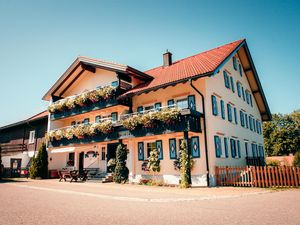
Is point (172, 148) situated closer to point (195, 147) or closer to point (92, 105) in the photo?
point (195, 147)

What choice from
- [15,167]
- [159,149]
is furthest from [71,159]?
[159,149]

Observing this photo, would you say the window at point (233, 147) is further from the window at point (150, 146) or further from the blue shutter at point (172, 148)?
the window at point (150, 146)

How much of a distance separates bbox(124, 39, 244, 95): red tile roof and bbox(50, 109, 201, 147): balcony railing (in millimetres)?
2687

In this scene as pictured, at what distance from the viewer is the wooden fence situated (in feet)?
42.8

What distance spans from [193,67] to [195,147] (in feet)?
19.9

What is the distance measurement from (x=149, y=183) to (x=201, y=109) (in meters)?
6.42

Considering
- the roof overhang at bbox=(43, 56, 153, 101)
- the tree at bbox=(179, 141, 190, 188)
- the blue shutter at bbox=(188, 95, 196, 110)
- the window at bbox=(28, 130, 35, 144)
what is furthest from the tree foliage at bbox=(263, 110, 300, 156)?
the window at bbox=(28, 130, 35, 144)

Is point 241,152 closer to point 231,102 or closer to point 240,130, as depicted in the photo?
point 240,130

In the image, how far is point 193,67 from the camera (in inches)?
716

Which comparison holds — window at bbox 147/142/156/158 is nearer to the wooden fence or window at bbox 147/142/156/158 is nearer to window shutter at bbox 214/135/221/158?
window shutter at bbox 214/135/221/158

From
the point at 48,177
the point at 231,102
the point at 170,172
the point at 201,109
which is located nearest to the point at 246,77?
the point at 231,102

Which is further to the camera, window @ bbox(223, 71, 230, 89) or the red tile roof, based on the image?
window @ bbox(223, 71, 230, 89)

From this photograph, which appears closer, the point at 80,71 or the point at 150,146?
the point at 150,146

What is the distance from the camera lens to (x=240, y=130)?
22.0 m
